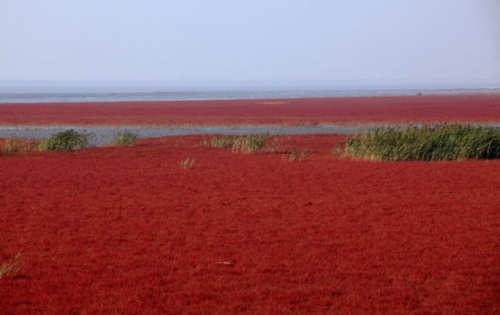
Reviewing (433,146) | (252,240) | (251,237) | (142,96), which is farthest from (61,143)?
(142,96)

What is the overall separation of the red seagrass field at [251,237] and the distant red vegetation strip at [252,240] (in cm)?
3

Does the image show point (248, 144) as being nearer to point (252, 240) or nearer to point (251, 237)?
point (251, 237)

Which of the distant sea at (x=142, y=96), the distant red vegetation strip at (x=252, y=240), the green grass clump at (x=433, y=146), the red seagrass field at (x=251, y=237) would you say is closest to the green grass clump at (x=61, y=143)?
the red seagrass field at (x=251, y=237)

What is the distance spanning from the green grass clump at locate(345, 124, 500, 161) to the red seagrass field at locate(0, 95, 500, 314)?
1.04 meters

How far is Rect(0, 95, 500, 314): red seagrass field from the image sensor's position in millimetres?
7688

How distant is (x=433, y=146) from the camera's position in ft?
70.9

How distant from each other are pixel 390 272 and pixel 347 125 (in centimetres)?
3008

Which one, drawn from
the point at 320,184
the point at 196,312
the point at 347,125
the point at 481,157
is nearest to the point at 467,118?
the point at 347,125

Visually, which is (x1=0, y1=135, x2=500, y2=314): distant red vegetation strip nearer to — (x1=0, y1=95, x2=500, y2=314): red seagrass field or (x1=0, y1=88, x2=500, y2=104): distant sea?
(x1=0, y1=95, x2=500, y2=314): red seagrass field

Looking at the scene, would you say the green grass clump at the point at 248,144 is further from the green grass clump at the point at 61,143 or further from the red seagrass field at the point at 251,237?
the green grass clump at the point at 61,143

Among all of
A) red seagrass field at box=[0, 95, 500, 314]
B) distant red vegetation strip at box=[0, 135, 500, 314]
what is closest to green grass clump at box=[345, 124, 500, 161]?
red seagrass field at box=[0, 95, 500, 314]

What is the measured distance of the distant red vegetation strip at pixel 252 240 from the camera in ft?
25.2

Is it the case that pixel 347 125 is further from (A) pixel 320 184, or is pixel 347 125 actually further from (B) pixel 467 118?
(A) pixel 320 184

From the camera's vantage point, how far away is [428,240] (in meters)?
10.4
